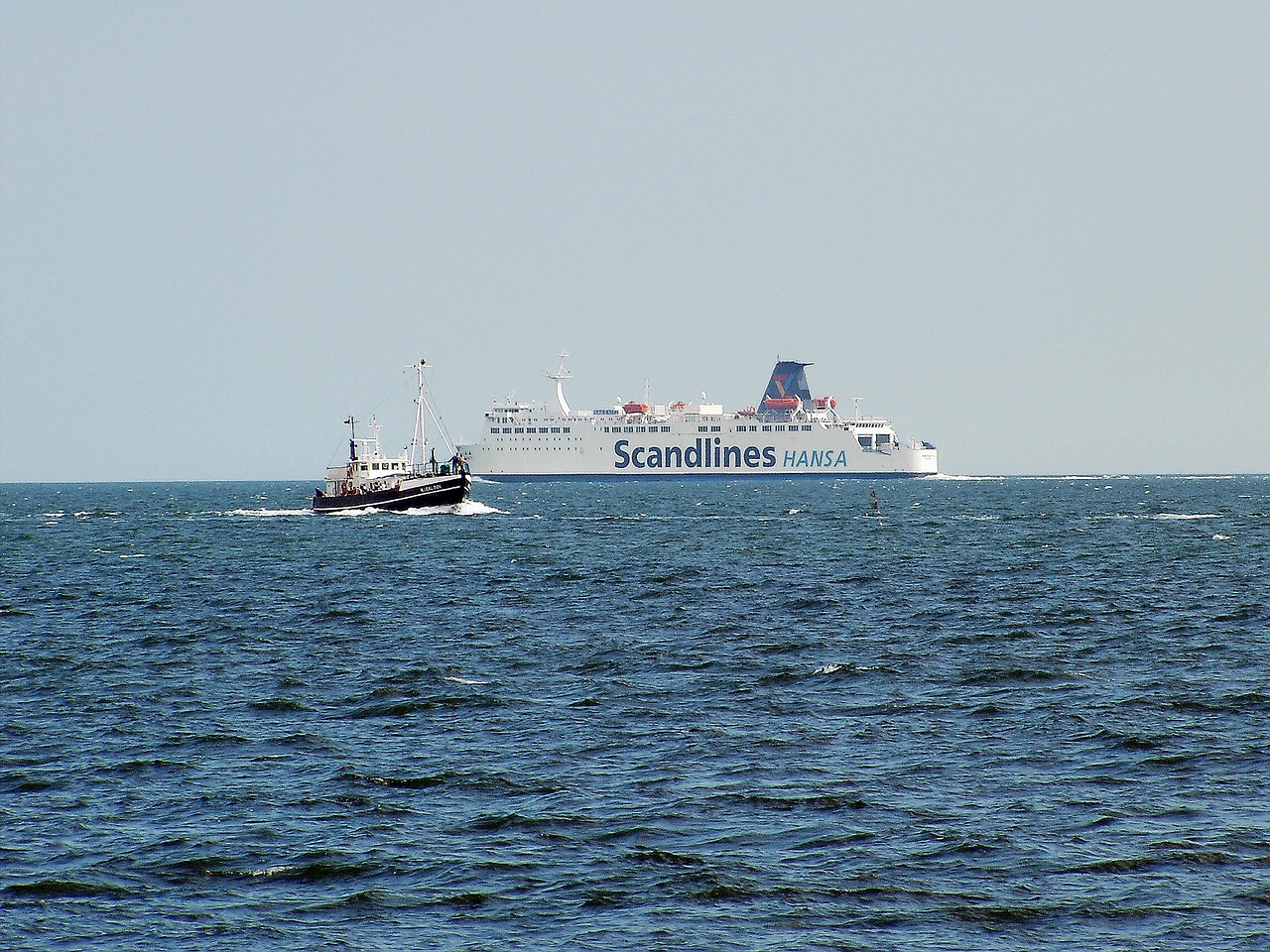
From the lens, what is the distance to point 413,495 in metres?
92.3

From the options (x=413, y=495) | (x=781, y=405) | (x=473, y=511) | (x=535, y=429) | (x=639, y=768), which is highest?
(x=781, y=405)

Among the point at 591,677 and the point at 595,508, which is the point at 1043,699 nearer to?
the point at 591,677

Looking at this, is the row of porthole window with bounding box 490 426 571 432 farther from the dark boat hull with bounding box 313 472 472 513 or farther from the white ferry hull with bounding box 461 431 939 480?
the dark boat hull with bounding box 313 472 472 513

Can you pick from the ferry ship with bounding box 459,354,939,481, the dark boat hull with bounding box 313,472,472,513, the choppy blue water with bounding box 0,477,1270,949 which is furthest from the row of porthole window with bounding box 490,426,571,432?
the choppy blue water with bounding box 0,477,1270,949

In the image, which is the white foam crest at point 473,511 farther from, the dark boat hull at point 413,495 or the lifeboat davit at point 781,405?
the lifeboat davit at point 781,405

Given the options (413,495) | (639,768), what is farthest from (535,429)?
(639,768)

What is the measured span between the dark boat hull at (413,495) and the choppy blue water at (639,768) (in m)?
48.6

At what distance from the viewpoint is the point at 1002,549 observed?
61219 mm

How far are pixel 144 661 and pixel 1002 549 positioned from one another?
42.4m

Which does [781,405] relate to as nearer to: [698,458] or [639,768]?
[698,458]

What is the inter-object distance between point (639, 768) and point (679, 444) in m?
168

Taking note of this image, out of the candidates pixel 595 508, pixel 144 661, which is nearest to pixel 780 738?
pixel 144 661

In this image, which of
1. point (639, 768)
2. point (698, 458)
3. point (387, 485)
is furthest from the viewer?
point (698, 458)

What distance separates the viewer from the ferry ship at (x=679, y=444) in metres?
184
